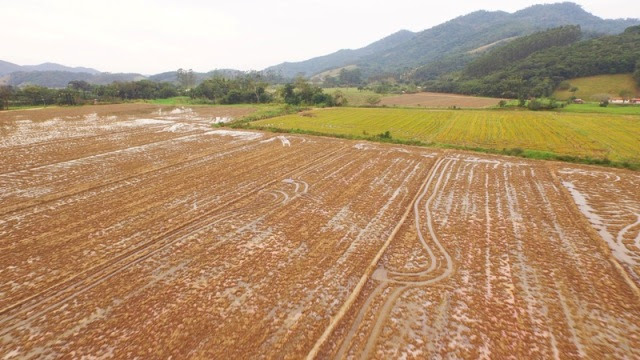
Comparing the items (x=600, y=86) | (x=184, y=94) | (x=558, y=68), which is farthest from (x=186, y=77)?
(x=600, y=86)

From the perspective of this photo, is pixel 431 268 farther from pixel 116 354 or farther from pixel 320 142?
pixel 320 142

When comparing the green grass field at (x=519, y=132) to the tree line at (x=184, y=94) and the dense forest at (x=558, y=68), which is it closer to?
the tree line at (x=184, y=94)

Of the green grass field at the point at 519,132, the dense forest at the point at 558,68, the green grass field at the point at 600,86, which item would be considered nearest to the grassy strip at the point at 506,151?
the green grass field at the point at 519,132

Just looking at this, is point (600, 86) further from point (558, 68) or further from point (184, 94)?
point (184, 94)

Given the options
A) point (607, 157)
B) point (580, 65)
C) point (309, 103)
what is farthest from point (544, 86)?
point (607, 157)

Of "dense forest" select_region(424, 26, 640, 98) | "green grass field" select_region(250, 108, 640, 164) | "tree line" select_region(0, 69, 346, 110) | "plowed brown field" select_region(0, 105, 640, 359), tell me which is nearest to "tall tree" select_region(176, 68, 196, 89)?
"tree line" select_region(0, 69, 346, 110)

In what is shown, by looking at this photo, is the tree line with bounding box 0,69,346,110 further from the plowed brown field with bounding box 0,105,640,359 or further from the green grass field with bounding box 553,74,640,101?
the plowed brown field with bounding box 0,105,640,359
